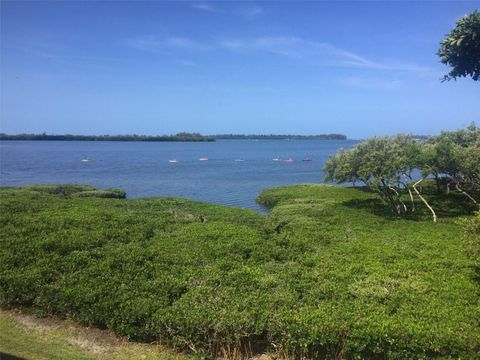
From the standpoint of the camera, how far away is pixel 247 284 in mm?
10891

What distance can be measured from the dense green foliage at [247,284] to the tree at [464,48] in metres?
7.41

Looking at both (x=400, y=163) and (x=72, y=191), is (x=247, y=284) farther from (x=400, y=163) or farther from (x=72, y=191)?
(x=72, y=191)

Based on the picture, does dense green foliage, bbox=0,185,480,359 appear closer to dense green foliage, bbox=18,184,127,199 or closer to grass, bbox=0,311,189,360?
grass, bbox=0,311,189,360

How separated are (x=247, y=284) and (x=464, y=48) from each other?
14102mm

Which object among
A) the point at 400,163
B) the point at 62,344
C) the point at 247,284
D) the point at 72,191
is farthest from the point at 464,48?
the point at 72,191

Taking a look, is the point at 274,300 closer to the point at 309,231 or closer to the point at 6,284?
the point at 6,284

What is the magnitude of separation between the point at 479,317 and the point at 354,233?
Result: 9.25m

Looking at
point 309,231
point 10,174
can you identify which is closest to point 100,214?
point 309,231

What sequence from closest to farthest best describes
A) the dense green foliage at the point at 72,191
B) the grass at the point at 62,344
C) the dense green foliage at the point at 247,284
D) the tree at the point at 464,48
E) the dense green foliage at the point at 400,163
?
the dense green foliage at the point at 247,284, the grass at the point at 62,344, the tree at the point at 464,48, the dense green foliage at the point at 400,163, the dense green foliage at the point at 72,191

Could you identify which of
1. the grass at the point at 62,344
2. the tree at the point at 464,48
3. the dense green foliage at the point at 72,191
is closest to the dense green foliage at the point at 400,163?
the tree at the point at 464,48

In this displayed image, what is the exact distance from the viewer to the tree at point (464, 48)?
16828 millimetres

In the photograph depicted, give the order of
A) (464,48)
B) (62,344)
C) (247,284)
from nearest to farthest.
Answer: (62,344)
(247,284)
(464,48)

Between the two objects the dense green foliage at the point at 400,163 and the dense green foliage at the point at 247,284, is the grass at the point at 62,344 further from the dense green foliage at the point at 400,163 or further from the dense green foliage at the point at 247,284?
the dense green foliage at the point at 400,163

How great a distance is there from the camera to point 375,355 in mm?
8398
